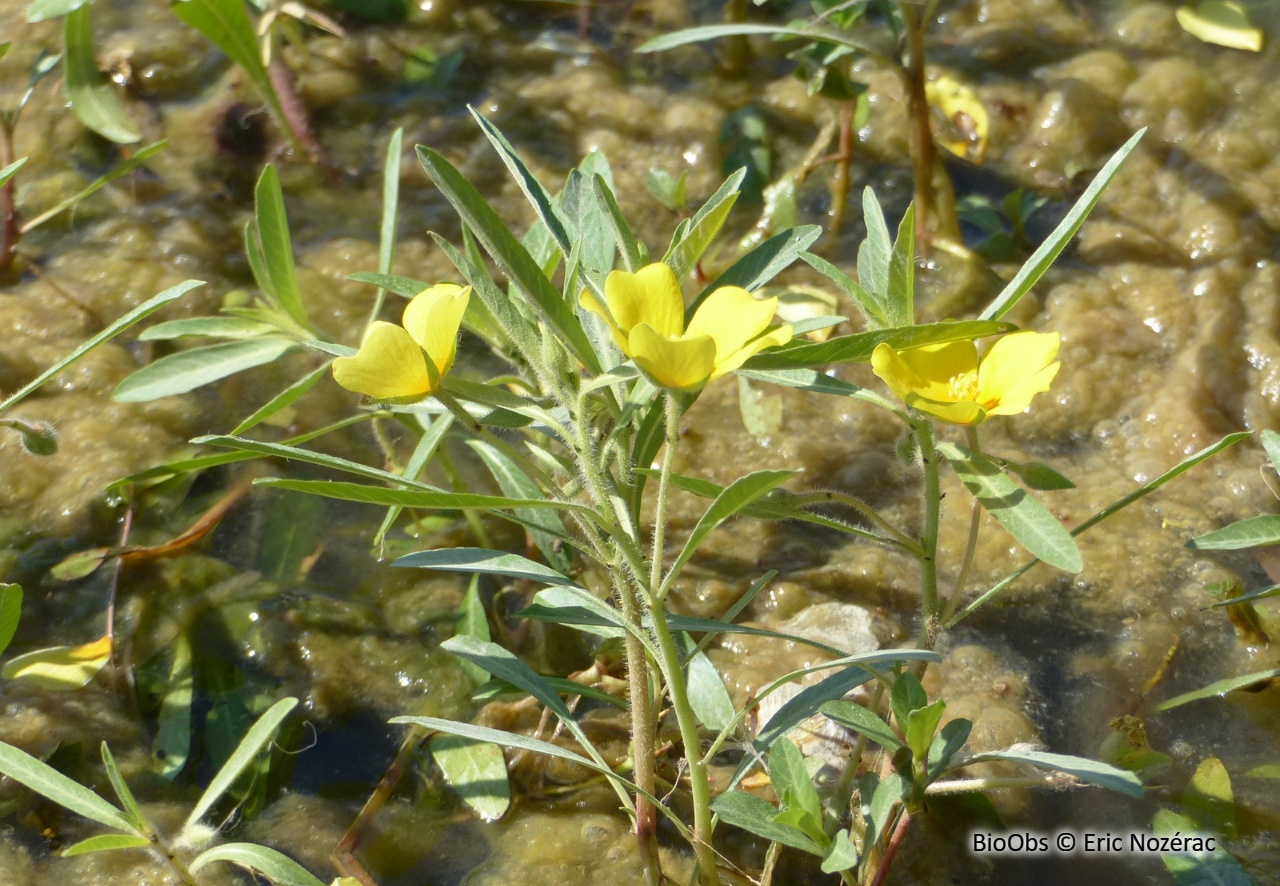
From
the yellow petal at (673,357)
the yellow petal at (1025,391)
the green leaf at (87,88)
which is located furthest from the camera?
the green leaf at (87,88)

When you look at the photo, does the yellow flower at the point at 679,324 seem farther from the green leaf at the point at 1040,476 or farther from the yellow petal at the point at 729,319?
the green leaf at the point at 1040,476

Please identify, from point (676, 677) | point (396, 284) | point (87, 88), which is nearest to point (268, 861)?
point (676, 677)

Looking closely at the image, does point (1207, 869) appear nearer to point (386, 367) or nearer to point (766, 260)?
point (766, 260)

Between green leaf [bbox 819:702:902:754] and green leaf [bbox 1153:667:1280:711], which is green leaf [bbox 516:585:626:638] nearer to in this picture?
green leaf [bbox 819:702:902:754]

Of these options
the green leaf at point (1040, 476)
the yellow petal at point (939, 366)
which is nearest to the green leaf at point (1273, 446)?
the green leaf at point (1040, 476)

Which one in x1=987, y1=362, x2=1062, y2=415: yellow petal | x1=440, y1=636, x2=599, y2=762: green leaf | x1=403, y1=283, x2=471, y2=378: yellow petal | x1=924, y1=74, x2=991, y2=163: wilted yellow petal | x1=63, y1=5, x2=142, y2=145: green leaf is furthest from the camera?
x1=924, y1=74, x2=991, y2=163: wilted yellow petal

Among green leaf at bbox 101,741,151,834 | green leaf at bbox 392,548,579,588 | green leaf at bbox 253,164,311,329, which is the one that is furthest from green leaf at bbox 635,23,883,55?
green leaf at bbox 101,741,151,834
